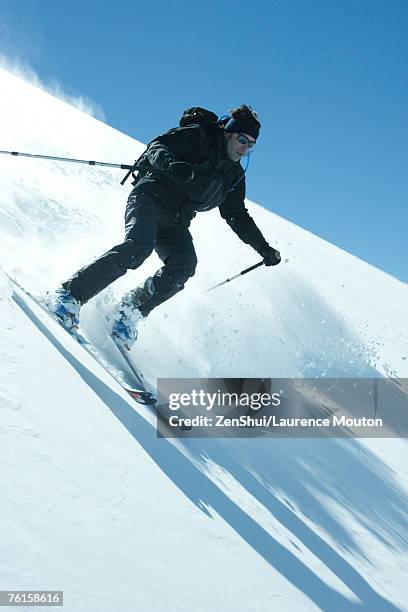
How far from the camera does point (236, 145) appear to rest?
4348 millimetres

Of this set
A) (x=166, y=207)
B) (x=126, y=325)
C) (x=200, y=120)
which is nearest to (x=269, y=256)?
(x=166, y=207)

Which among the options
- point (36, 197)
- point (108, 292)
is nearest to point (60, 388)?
point (108, 292)

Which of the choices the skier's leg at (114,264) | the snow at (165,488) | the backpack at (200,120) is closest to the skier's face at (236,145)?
the backpack at (200,120)

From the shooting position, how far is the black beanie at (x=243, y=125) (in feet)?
14.1

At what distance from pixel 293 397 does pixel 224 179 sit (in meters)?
2.22

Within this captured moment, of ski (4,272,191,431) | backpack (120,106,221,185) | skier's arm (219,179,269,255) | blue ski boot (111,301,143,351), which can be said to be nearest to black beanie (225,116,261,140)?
backpack (120,106,221,185)

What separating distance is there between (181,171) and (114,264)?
87 cm

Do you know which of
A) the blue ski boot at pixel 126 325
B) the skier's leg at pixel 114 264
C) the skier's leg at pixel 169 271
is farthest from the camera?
the skier's leg at pixel 169 271

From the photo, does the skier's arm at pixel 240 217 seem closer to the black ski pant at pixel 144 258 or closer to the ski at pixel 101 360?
the black ski pant at pixel 144 258

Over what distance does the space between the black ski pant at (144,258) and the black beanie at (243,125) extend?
0.91 metres

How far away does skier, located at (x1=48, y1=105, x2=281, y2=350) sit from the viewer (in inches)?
152

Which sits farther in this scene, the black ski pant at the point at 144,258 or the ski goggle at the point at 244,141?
the ski goggle at the point at 244,141

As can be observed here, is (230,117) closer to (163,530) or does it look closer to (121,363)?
(121,363)

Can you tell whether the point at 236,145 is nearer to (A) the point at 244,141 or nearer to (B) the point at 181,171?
(A) the point at 244,141
